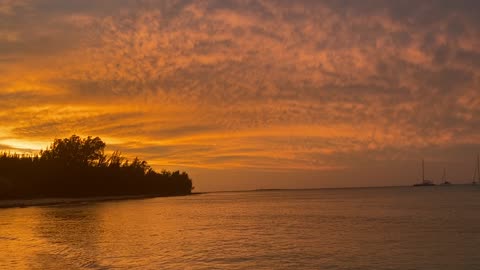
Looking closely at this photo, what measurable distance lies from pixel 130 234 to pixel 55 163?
106981mm

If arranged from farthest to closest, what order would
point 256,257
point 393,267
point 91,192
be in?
point 91,192
point 256,257
point 393,267

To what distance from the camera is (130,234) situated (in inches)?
1866

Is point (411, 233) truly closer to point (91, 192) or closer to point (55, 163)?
point (55, 163)

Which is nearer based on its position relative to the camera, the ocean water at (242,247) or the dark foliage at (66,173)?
the ocean water at (242,247)

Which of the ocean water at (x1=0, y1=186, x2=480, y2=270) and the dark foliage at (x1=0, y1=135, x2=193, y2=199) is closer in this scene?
the ocean water at (x1=0, y1=186, x2=480, y2=270)

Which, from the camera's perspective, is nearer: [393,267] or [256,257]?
[393,267]

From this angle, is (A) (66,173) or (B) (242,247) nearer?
(B) (242,247)

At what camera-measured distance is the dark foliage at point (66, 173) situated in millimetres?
129125

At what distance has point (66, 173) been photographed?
147000 millimetres

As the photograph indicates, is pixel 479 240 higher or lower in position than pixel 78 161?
lower

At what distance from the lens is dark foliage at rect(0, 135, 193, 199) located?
129125 mm

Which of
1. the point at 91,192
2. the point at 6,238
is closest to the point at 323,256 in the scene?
the point at 6,238

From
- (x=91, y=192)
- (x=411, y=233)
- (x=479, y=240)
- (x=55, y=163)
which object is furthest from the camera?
(x=91, y=192)

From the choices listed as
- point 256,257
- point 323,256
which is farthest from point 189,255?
point 323,256
